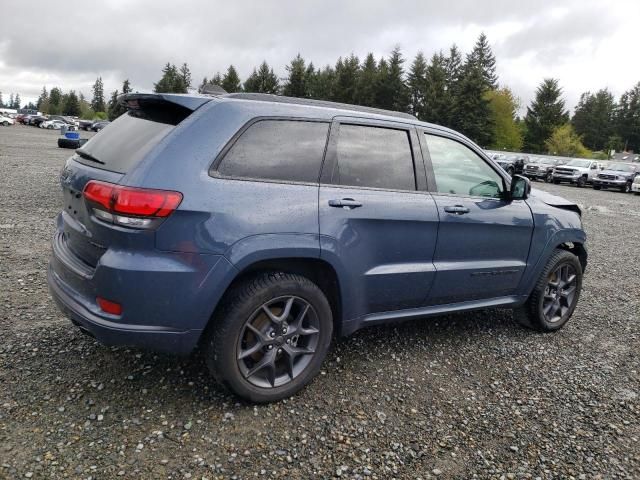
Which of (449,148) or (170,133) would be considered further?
(449,148)

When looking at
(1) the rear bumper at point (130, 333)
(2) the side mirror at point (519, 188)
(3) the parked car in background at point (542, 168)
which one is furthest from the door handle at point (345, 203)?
(3) the parked car in background at point (542, 168)

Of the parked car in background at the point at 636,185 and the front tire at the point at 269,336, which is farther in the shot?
the parked car in background at the point at 636,185

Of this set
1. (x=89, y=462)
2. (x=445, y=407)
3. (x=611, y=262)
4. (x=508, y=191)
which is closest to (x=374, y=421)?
(x=445, y=407)

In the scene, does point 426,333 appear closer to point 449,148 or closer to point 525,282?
point 525,282

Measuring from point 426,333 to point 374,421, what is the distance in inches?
59.4

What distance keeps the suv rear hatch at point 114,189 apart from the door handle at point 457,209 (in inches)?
71.2

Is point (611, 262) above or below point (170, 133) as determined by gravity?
below

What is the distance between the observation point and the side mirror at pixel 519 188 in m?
Answer: 4.01

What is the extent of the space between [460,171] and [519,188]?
1.73 ft

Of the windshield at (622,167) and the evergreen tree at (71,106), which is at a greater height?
the evergreen tree at (71,106)

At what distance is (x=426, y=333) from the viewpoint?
4.37m

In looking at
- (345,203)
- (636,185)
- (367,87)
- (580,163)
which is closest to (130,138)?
(345,203)

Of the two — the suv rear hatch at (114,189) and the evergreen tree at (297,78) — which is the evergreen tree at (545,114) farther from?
the suv rear hatch at (114,189)

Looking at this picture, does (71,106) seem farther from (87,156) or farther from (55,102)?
(87,156)
